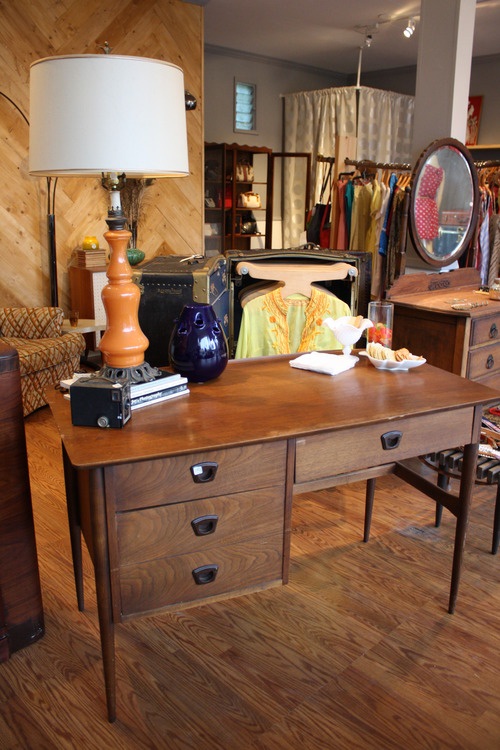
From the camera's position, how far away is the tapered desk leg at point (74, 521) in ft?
6.04

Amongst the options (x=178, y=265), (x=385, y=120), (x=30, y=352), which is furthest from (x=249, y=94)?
(x=178, y=265)

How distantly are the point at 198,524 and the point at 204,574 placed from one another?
5.5 inches

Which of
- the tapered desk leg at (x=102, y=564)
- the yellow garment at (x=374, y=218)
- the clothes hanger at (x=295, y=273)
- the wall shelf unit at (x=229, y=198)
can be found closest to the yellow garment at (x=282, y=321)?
the clothes hanger at (x=295, y=273)

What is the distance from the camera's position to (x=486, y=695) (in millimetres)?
1723

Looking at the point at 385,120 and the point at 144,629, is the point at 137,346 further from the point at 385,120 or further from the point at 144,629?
the point at 385,120

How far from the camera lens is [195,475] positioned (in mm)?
1467

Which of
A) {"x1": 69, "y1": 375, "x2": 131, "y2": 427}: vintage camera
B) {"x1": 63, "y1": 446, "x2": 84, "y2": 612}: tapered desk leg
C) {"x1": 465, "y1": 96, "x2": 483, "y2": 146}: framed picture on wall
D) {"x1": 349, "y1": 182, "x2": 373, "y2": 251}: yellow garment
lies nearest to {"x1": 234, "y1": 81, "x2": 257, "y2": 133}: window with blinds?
{"x1": 465, "y1": 96, "x2": 483, "y2": 146}: framed picture on wall

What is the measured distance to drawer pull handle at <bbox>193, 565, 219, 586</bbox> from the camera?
1538 mm

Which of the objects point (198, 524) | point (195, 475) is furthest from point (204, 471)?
point (198, 524)

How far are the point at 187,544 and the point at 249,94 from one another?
7034 mm

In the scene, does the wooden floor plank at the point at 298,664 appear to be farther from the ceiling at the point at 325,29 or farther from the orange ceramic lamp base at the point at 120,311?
the ceiling at the point at 325,29

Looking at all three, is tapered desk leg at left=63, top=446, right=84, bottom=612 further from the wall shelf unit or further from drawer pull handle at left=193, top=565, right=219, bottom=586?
the wall shelf unit

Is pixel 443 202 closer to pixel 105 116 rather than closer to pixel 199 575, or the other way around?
pixel 105 116

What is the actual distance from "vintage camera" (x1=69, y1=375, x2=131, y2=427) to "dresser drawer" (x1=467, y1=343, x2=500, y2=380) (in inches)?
77.8
